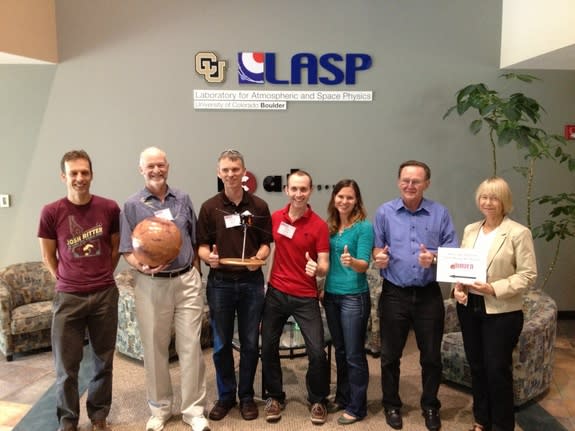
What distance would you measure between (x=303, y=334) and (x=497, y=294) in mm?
1167

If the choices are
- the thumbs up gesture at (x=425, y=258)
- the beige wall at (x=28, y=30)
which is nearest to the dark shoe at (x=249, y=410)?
the thumbs up gesture at (x=425, y=258)

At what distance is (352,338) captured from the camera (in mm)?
2818

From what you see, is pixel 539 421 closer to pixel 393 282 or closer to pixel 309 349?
pixel 393 282

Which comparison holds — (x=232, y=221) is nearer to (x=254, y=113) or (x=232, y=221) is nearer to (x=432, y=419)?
(x=432, y=419)

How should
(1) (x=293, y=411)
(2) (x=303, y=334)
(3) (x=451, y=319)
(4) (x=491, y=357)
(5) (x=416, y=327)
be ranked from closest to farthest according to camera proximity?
1. (4) (x=491, y=357)
2. (5) (x=416, y=327)
3. (2) (x=303, y=334)
4. (1) (x=293, y=411)
5. (3) (x=451, y=319)

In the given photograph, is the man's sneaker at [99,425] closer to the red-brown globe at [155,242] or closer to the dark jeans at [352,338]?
the red-brown globe at [155,242]

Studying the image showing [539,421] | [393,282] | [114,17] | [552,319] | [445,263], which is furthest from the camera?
[114,17]

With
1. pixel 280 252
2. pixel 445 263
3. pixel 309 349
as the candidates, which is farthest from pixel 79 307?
pixel 445 263

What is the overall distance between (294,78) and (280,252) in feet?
7.83

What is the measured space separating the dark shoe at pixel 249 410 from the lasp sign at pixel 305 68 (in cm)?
303

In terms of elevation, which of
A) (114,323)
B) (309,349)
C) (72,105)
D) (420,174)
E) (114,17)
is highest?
(114,17)

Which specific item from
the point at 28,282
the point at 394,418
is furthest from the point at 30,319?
the point at 394,418

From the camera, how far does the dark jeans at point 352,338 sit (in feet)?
9.17

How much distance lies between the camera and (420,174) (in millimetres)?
2707
